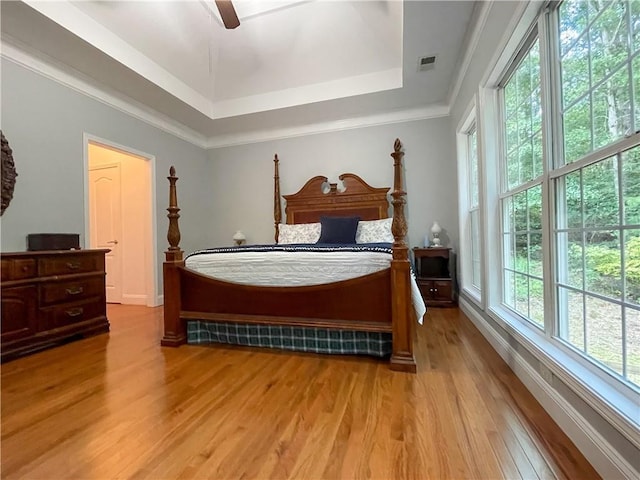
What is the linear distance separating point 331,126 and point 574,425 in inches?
168

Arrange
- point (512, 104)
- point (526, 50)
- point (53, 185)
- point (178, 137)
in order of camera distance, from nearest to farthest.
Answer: point (526, 50) → point (512, 104) → point (53, 185) → point (178, 137)

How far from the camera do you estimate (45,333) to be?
2.44 m

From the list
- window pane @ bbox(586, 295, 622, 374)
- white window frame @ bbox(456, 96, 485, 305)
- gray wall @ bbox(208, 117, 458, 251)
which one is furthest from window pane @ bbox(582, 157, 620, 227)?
gray wall @ bbox(208, 117, 458, 251)

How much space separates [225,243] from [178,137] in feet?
5.91

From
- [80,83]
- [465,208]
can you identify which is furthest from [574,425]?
[80,83]

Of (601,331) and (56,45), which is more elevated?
(56,45)

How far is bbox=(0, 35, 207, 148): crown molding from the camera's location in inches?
103

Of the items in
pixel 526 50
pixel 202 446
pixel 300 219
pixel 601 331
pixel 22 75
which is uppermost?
pixel 22 75

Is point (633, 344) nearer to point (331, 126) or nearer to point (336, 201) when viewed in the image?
point (336, 201)

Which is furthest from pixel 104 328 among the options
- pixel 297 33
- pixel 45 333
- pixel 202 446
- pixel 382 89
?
pixel 382 89

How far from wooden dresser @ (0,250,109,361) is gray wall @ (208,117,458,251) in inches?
91.8

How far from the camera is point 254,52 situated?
138 inches

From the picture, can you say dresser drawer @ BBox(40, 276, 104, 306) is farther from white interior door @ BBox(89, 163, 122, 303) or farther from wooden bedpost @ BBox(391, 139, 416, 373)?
wooden bedpost @ BBox(391, 139, 416, 373)

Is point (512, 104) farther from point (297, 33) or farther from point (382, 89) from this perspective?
point (297, 33)
